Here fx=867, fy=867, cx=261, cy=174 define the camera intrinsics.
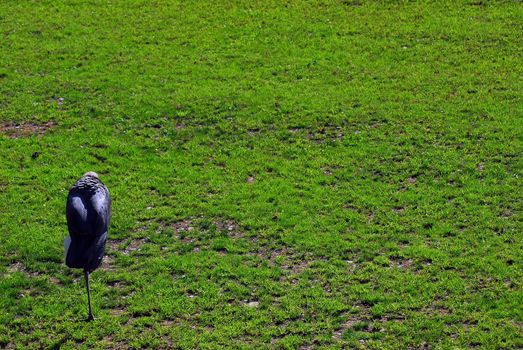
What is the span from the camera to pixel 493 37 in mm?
21547

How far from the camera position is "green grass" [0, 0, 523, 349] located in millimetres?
12719

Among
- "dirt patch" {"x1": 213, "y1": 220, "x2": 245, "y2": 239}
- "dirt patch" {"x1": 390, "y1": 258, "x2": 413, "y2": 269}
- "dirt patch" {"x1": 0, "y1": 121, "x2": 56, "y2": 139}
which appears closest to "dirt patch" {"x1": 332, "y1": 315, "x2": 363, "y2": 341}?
"dirt patch" {"x1": 390, "y1": 258, "x2": 413, "y2": 269}

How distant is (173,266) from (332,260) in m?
2.55

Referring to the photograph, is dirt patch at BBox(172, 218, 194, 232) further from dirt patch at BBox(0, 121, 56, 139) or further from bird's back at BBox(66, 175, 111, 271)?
dirt patch at BBox(0, 121, 56, 139)

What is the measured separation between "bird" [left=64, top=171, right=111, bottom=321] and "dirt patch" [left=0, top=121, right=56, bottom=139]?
6.22 metres

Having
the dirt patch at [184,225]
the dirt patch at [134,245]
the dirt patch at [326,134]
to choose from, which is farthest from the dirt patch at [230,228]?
the dirt patch at [326,134]

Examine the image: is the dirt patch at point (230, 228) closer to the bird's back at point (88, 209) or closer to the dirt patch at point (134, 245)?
the dirt patch at point (134, 245)

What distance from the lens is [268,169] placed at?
660 inches

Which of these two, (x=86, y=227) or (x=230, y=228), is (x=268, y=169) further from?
(x=86, y=227)

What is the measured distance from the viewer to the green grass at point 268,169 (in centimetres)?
1272

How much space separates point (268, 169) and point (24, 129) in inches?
213

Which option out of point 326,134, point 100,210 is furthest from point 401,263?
point 100,210

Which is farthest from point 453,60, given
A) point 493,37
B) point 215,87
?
point 215,87

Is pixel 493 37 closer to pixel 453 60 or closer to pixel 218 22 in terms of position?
pixel 453 60
